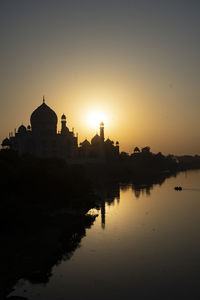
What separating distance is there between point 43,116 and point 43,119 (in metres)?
0.49

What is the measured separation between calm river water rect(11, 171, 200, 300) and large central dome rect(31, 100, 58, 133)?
111ft

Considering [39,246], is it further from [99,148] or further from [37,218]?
[99,148]

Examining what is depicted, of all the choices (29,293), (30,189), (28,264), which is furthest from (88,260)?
(30,189)

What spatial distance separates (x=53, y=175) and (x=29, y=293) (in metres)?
15.0

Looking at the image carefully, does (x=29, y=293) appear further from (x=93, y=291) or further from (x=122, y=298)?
(x=122, y=298)

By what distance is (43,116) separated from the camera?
204 ft

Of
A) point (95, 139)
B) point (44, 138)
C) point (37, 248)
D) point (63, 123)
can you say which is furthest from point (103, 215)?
point (95, 139)

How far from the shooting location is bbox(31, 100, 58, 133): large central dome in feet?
205

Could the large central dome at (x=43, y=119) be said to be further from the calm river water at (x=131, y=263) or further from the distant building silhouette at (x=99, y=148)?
the calm river water at (x=131, y=263)

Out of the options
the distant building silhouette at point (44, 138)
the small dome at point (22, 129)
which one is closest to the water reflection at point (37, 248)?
the distant building silhouette at point (44, 138)

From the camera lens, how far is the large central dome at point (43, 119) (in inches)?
2454

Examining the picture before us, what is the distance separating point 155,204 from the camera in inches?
1517

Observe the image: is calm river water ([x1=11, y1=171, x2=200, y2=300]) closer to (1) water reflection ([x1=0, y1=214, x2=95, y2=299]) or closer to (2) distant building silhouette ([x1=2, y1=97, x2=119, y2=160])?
(1) water reflection ([x1=0, y1=214, x2=95, y2=299])

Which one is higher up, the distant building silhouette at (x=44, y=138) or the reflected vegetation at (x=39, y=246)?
the distant building silhouette at (x=44, y=138)
